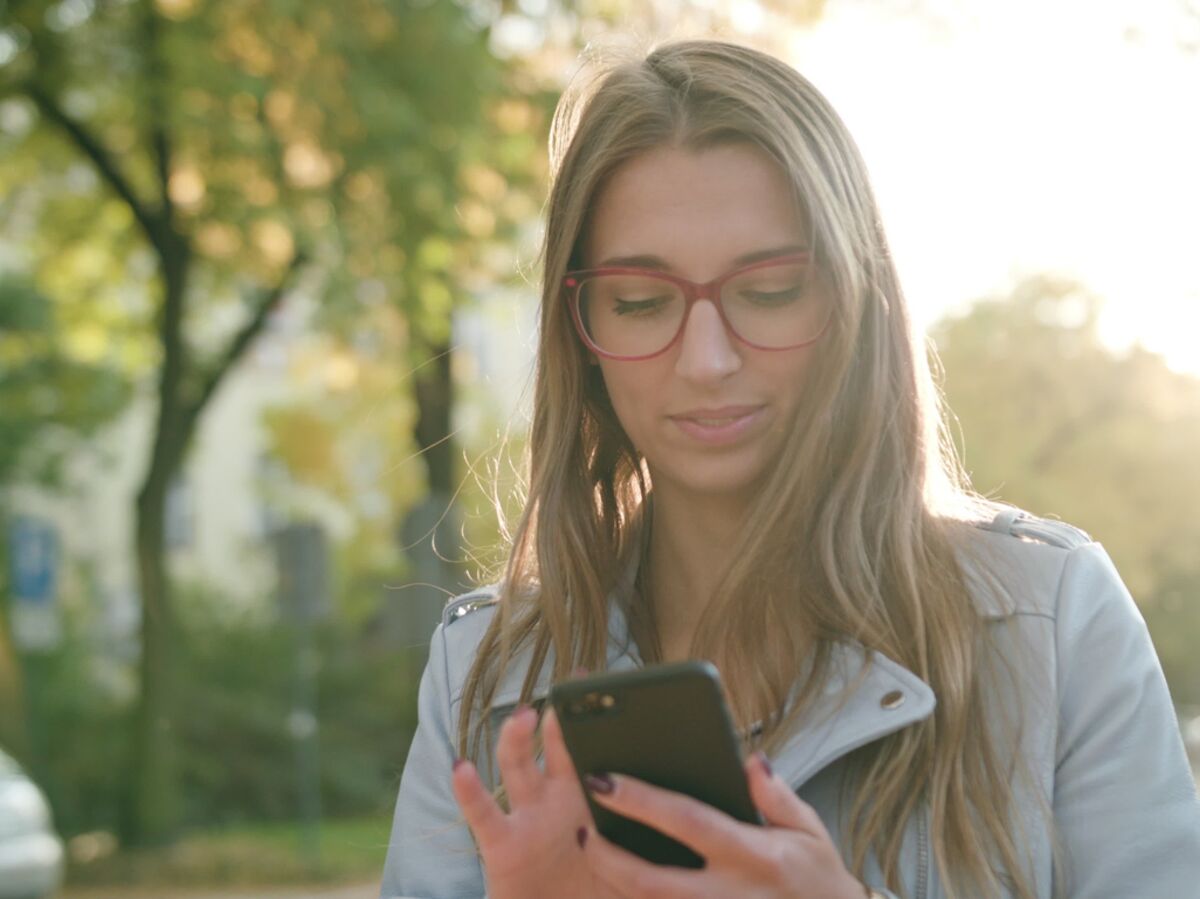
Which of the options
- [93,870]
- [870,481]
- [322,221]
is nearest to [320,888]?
[93,870]

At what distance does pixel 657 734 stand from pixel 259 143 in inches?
521

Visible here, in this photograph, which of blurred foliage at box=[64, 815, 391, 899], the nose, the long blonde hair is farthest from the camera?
blurred foliage at box=[64, 815, 391, 899]

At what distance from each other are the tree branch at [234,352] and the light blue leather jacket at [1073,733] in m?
15.2

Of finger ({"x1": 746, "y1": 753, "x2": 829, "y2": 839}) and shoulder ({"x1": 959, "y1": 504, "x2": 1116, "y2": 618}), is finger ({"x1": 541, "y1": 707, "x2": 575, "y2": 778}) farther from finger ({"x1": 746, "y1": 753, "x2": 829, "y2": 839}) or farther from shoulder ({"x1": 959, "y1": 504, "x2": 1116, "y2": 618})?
shoulder ({"x1": 959, "y1": 504, "x2": 1116, "y2": 618})

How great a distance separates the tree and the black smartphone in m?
11.5

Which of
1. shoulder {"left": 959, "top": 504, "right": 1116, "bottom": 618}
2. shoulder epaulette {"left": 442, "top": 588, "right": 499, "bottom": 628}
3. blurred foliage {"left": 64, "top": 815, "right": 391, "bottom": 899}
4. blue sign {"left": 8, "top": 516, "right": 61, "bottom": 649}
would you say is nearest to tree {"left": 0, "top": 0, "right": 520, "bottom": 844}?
blue sign {"left": 8, "top": 516, "right": 61, "bottom": 649}

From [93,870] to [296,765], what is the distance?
7.27 m

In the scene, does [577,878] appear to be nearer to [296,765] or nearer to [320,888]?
[320,888]

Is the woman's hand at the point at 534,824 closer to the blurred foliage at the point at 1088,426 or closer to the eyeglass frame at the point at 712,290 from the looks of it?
the eyeglass frame at the point at 712,290

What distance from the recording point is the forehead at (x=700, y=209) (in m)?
2.46

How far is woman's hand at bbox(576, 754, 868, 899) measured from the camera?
179 cm

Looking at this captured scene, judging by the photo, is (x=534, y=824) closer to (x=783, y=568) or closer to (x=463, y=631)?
(x=783, y=568)

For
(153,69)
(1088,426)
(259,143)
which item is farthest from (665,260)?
(1088,426)

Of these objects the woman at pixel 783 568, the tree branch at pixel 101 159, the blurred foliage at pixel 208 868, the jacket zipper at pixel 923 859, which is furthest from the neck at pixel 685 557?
the tree branch at pixel 101 159
